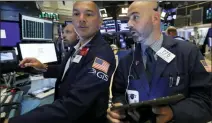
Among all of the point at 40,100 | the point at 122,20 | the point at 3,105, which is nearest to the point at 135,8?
the point at 3,105

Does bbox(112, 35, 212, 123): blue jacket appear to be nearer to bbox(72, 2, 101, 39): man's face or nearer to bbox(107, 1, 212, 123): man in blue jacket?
bbox(107, 1, 212, 123): man in blue jacket

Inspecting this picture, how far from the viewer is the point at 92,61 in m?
1.22

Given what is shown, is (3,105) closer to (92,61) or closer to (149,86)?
(92,61)

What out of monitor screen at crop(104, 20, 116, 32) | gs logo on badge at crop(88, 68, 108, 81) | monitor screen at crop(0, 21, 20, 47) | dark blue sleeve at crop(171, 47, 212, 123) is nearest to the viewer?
dark blue sleeve at crop(171, 47, 212, 123)

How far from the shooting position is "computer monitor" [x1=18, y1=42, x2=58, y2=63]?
2.21 metres

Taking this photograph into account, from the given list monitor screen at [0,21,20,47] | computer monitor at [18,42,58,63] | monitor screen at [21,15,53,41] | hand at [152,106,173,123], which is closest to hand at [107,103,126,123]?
hand at [152,106,173,123]

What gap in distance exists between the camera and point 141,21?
1.16 m

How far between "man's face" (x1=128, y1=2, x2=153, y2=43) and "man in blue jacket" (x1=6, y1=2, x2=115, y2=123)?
0.22 metres

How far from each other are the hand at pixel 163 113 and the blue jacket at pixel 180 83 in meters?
0.03

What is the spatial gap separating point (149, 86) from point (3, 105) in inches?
33.0

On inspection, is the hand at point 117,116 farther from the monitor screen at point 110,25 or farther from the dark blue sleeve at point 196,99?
the monitor screen at point 110,25

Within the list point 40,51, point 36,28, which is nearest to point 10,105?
point 40,51

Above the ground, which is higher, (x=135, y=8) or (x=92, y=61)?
(x=135, y=8)

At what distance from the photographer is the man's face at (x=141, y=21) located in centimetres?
116
